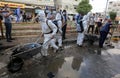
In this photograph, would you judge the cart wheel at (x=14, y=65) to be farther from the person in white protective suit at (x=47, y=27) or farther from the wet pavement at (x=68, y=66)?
the person in white protective suit at (x=47, y=27)

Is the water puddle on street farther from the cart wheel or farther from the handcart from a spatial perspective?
the cart wheel

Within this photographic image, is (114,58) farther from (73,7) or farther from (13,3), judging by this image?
(73,7)

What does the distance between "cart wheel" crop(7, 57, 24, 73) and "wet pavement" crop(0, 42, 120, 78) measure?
0.12m

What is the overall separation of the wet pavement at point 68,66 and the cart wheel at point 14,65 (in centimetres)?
12

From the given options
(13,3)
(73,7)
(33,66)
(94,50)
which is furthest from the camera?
(73,7)

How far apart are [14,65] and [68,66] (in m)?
2.06

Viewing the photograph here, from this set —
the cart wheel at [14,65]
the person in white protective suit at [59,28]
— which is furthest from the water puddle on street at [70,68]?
the person in white protective suit at [59,28]

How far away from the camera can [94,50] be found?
9.09 meters

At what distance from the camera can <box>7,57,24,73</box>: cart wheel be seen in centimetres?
528

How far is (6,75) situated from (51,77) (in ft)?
4.69

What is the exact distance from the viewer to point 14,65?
17.5 feet

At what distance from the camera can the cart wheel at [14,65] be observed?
17.3 feet

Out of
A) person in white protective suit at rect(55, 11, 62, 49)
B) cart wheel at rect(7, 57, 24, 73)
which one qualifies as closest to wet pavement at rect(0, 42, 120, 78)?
cart wheel at rect(7, 57, 24, 73)

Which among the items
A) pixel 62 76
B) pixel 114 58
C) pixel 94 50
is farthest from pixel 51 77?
pixel 94 50
